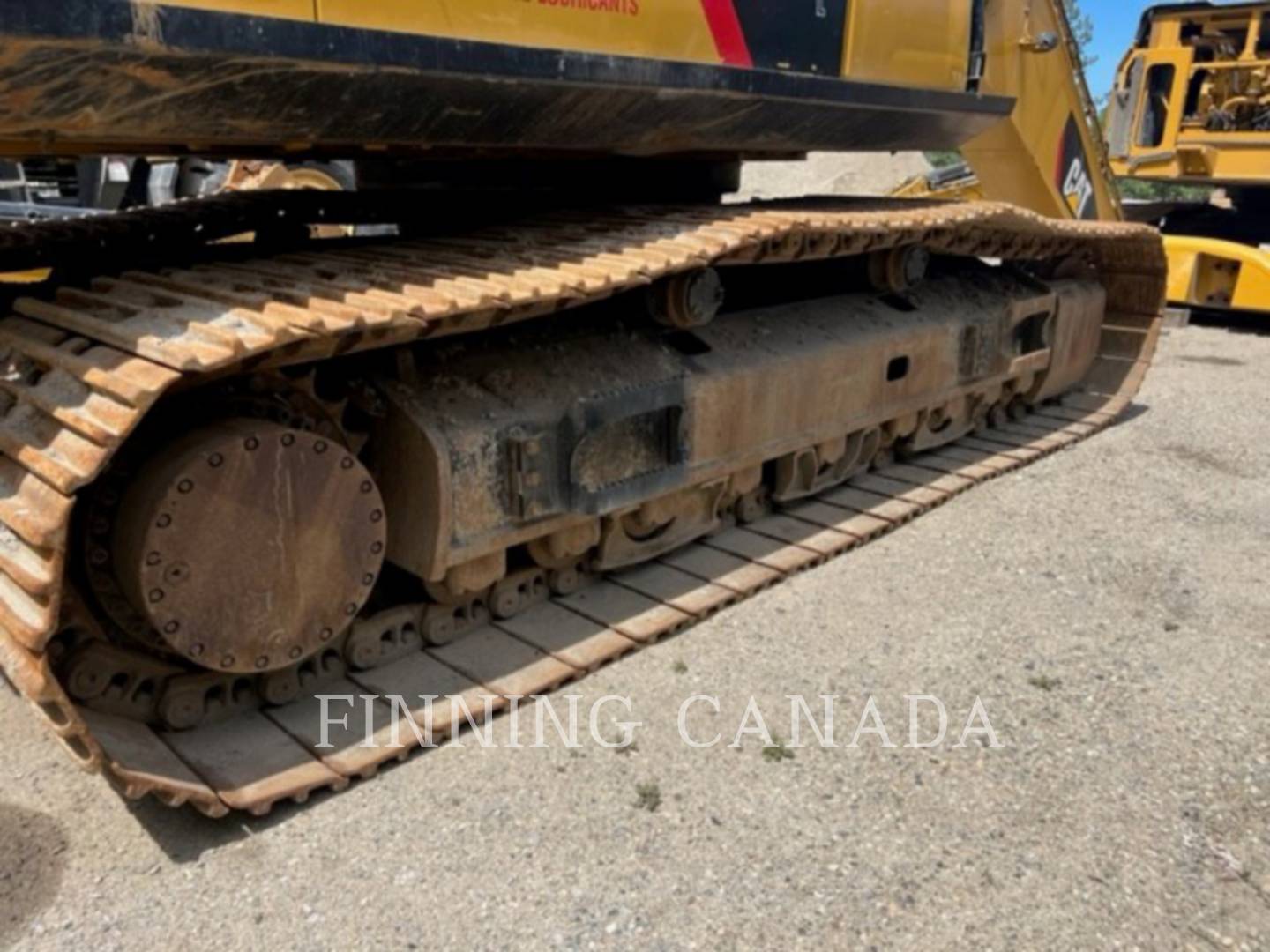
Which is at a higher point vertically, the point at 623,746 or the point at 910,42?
the point at 910,42

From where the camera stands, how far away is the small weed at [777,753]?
2.96 m

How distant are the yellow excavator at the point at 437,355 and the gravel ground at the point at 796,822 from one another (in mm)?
209

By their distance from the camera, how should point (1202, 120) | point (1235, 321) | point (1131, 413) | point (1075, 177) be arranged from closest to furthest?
point (1075, 177)
point (1131, 413)
point (1202, 120)
point (1235, 321)

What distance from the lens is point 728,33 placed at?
3.70m

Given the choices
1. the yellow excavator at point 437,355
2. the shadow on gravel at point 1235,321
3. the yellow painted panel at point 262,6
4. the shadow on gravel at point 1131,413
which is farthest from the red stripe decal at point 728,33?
the shadow on gravel at point 1235,321

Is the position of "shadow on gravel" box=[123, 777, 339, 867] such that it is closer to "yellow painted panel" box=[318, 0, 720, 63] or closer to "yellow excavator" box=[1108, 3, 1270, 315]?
"yellow painted panel" box=[318, 0, 720, 63]

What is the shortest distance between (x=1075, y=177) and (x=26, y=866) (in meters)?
6.31

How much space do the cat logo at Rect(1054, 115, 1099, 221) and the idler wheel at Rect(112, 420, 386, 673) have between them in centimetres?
A: 500

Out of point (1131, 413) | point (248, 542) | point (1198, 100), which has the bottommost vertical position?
point (1131, 413)

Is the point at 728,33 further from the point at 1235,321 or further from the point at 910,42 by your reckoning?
the point at 1235,321

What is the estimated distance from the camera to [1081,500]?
200 inches

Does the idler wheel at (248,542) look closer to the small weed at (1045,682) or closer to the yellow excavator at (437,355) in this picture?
the yellow excavator at (437,355)

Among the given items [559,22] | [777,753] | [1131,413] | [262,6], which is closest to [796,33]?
[559,22]

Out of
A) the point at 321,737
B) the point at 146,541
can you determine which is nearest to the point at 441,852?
the point at 321,737
